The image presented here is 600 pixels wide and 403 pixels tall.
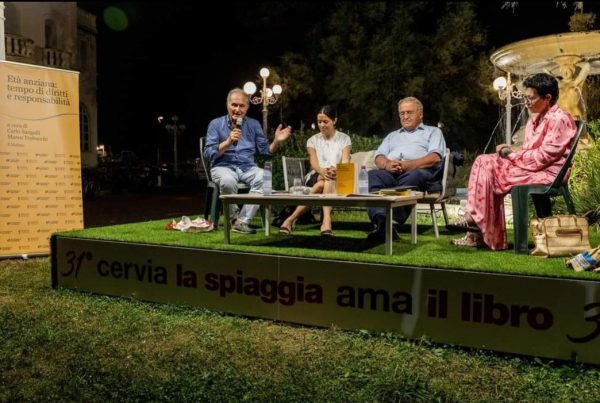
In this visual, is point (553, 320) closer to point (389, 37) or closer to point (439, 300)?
point (439, 300)

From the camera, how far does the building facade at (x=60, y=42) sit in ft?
67.2

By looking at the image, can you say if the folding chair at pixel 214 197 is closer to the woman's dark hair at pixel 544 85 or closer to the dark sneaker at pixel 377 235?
the dark sneaker at pixel 377 235

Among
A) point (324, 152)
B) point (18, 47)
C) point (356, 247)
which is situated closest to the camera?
point (356, 247)

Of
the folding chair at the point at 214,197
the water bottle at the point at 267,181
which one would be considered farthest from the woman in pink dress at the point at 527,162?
the folding chair at the point at 214,197

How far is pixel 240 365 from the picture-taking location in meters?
3.05

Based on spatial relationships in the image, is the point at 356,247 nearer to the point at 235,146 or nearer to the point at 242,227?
the point at 242,227

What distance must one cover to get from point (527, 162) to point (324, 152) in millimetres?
2198

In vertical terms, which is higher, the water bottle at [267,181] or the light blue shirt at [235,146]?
the light blue shirt at [235,146]

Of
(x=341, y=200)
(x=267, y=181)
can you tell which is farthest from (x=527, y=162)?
(x=267, y=181)

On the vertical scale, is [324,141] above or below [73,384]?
above

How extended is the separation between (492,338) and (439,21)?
71.7 feet

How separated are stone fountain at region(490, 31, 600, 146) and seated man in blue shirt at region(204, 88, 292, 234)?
4537 mm

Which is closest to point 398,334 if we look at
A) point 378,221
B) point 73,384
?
point 378,221

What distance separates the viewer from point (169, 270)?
4.21m
